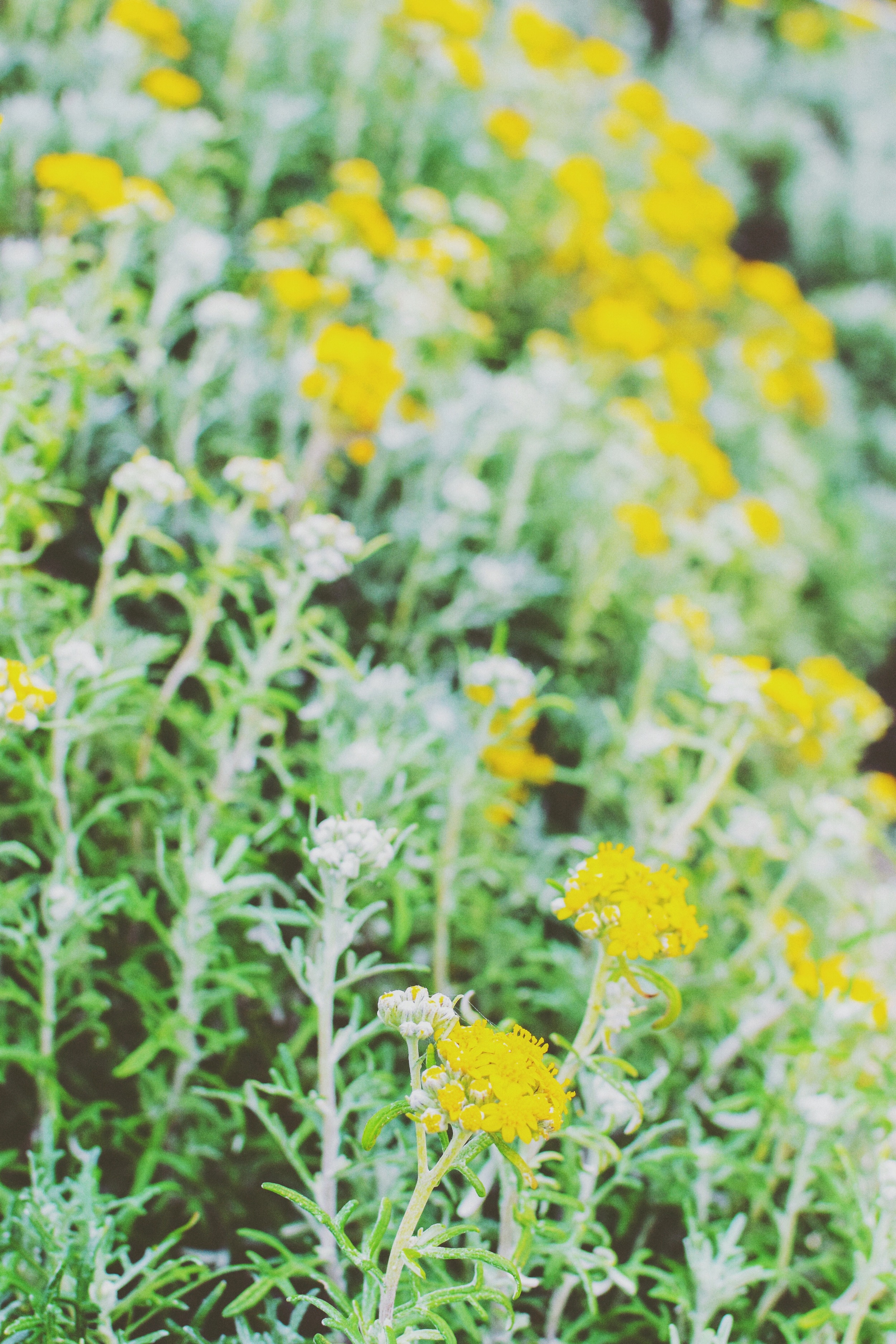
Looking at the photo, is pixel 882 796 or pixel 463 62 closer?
pixel 882 796

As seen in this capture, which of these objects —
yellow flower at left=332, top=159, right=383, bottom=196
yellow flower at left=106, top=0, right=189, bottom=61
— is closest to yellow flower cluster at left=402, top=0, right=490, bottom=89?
yellow flower at left=332, top=159, right=383, bottom=196

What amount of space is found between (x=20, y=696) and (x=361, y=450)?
1.52m

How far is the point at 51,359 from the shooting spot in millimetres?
1724

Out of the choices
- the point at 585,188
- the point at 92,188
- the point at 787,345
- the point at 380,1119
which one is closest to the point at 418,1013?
the point at 380,1119

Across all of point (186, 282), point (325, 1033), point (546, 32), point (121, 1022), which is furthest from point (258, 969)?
point (546, 32)

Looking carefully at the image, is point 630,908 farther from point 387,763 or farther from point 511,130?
point 511,130

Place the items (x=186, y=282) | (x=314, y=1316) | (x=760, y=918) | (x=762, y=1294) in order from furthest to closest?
1. (x=186, y=282)
2. (x=760, y=918)
3. (x=762, y=1294)
4. (x=314, y=1316)

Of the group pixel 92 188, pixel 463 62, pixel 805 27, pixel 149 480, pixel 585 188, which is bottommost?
pixel 149 480

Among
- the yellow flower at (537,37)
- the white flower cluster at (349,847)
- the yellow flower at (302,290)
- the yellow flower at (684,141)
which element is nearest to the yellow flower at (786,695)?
the white flower cluster at (349,847)

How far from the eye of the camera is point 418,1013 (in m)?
1.01

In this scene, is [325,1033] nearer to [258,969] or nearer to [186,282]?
[258,969]

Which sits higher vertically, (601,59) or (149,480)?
(601,59)

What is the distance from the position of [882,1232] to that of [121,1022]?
4.26ft

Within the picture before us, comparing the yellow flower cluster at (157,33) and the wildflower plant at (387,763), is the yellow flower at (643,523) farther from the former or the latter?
the yellow flower cluster at (157,33)
